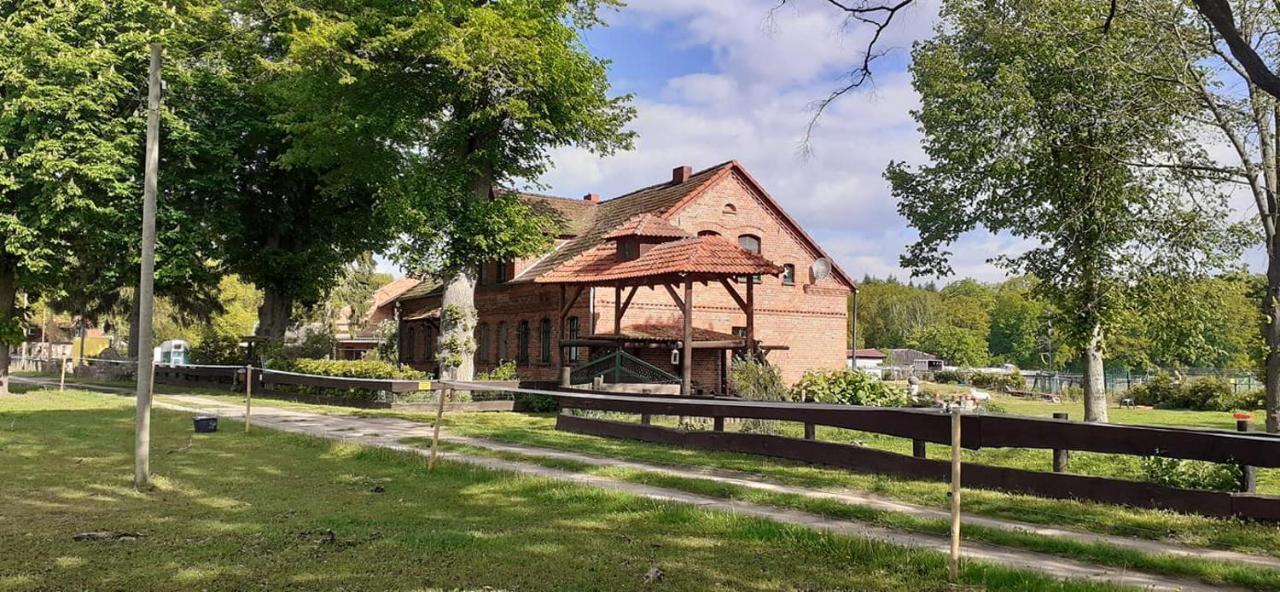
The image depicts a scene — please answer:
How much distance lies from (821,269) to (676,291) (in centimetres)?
775

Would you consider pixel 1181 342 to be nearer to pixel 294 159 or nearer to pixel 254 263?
pixel 294 159

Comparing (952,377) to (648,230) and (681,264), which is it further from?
(681,264)

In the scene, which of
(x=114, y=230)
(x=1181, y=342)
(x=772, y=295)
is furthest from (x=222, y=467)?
(x=772, y=295)

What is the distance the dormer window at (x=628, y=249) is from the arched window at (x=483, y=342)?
37.8ft

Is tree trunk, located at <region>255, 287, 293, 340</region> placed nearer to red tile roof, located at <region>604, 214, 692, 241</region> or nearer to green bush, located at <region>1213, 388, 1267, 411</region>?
red tile roof, located at <region>604, 214, 692, 241</region>

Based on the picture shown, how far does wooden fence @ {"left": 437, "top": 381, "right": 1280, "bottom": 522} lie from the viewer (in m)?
8.26

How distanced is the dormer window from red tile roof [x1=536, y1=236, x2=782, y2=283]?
0.71ft

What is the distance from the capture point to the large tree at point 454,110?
2420cm

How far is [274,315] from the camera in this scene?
35.1 meters

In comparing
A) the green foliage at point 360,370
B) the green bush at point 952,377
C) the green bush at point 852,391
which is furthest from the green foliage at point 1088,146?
the green bush at point 952,377

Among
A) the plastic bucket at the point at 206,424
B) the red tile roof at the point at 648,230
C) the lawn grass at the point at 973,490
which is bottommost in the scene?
the lawn grass at the point at 973,490

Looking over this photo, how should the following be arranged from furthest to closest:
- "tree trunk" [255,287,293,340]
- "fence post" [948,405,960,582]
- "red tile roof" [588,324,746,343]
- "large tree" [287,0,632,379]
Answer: "tree trunk" [255,287,293,340] → "red tile roof" [588,324,746,343] → "large tree" [287,0,632,379] → "fence post" [948,405,960,582]

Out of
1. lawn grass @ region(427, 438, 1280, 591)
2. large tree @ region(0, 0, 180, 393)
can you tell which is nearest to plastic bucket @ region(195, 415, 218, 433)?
lawn grass @ region(427, 438, 1280, 591)

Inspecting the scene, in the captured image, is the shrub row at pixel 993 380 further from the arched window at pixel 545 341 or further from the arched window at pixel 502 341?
the arched window at pixel 545 341
